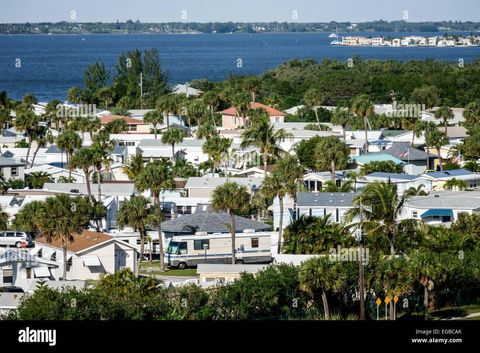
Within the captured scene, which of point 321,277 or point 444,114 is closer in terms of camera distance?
point 321,277

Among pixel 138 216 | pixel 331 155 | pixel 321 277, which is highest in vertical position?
pixel 321 277

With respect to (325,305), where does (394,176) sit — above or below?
below

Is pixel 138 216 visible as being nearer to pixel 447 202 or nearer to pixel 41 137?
pixel 447 202

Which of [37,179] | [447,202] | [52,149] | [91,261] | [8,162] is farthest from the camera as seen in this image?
[52,149]

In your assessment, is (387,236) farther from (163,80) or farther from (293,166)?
(163,80)

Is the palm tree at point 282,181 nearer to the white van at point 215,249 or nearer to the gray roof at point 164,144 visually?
the white van at point 215,249

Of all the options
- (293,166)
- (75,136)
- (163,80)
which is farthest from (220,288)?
(163,80)

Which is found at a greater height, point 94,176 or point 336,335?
point 336,335

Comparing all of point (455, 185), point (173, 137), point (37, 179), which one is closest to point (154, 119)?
point (173, 137)
